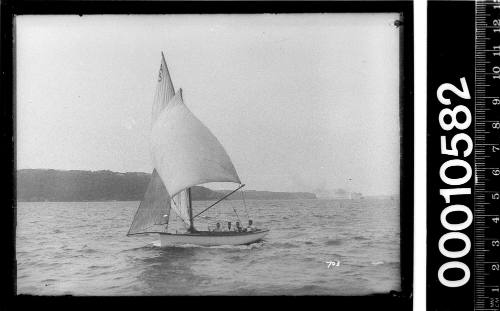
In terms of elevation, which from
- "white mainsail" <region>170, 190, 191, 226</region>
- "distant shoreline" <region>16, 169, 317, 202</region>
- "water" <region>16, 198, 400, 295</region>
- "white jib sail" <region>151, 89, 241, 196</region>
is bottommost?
"water" <region>16, 198, 400, 295</region>

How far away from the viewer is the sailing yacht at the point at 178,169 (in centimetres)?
158

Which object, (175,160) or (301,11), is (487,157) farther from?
(175,160)

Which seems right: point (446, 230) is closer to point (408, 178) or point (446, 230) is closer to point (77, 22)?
point (408, 178)

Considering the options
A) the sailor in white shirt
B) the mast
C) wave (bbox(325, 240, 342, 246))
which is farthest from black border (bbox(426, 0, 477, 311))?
the mast

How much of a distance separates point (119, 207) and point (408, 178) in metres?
0.83

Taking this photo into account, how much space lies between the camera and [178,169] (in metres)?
1.61

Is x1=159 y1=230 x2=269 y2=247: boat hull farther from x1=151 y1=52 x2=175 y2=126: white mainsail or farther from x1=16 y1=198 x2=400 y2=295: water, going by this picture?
x1=151 y1=52 x2=175 y2=126: white mainsail

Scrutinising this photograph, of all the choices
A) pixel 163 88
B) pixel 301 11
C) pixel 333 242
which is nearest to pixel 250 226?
pixel 333 242

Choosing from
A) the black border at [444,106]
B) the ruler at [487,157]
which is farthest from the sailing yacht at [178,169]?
the ruler at [487,157]

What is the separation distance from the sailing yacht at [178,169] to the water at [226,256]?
0.13 ft

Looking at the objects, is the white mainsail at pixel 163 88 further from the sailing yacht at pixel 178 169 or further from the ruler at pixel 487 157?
the ruler at pixel 487 157

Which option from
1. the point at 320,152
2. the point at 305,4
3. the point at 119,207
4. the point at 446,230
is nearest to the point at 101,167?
the point at 119,207

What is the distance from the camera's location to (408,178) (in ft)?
5.10

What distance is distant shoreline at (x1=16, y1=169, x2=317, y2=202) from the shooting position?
1572 mm
